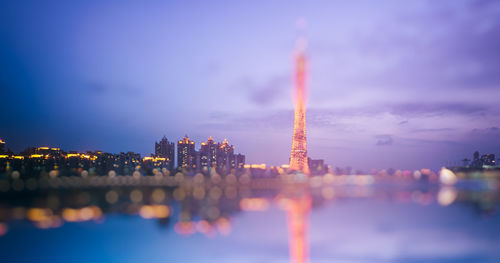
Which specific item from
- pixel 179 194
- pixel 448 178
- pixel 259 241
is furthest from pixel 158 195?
pixel 448 178

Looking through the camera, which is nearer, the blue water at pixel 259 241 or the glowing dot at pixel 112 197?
the blue water at pixel 259 241

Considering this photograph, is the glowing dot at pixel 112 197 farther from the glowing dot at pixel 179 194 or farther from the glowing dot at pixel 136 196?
the glowing dot at pixel 179 194

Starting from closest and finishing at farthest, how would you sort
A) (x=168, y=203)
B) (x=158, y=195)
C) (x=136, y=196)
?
(x=168, y=203) < (x=136, y=196) < (x=158, y=195)

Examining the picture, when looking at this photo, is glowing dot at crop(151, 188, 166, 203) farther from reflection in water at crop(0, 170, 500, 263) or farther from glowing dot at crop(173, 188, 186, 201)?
glowing dot at crop(173, 188, 186, 201)

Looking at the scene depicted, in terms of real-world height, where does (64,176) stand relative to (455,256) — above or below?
above

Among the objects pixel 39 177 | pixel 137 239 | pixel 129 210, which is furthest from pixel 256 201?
pixel 39 177

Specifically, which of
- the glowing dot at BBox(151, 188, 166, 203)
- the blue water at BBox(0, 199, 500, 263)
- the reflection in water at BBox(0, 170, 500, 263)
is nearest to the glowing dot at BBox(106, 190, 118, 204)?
the reflection in water at BBox(0, 170, 500, 263)

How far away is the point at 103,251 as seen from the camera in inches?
2039

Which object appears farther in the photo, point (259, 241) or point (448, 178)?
point (448, 178)

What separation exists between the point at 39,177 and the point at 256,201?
176ft

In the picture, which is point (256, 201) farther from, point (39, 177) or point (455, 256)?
point (39, 177)

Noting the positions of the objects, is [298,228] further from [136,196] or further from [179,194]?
[136,196]

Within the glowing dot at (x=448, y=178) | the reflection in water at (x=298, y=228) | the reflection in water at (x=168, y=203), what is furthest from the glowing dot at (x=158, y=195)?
the glowing dot at (x=448, y=178)

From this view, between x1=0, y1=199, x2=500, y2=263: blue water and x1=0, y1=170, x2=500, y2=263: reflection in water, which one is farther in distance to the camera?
x1=0, y1=170, x2=500, y2=263: reflection in water
